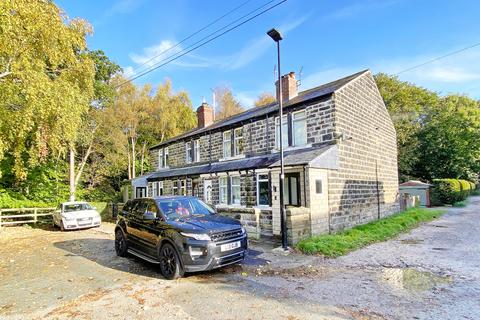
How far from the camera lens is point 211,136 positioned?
19.4 meters

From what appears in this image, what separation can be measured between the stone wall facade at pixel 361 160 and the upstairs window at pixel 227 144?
23.4 feet

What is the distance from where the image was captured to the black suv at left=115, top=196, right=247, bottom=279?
6.29 m

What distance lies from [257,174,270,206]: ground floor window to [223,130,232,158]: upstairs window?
4309 mm

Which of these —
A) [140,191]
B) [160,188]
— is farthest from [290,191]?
[140,191]

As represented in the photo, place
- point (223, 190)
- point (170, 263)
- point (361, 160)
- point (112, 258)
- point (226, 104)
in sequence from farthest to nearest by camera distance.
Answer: point (226, 104)
point (223, 190)
point (361, 160)
point (112, 258)
point (170, 263)

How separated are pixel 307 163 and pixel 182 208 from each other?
5.05m

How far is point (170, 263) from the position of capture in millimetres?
6602

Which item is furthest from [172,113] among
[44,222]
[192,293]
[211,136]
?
[192,293]

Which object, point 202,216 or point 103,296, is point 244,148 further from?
point 103,296

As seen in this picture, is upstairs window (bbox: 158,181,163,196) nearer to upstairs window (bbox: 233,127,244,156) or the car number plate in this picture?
upstairs window (bbox: 233,127,244,156)

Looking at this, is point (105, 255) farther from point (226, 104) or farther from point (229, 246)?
point (226, 104)

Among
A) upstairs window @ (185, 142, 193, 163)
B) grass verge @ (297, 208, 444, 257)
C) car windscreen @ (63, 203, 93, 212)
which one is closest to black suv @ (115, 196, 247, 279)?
grass verge @ (297, 208, 444, 257)

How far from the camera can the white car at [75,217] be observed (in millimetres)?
15224

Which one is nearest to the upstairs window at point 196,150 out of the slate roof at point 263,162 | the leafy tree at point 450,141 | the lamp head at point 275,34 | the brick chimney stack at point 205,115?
the slate roof at point 263,162
